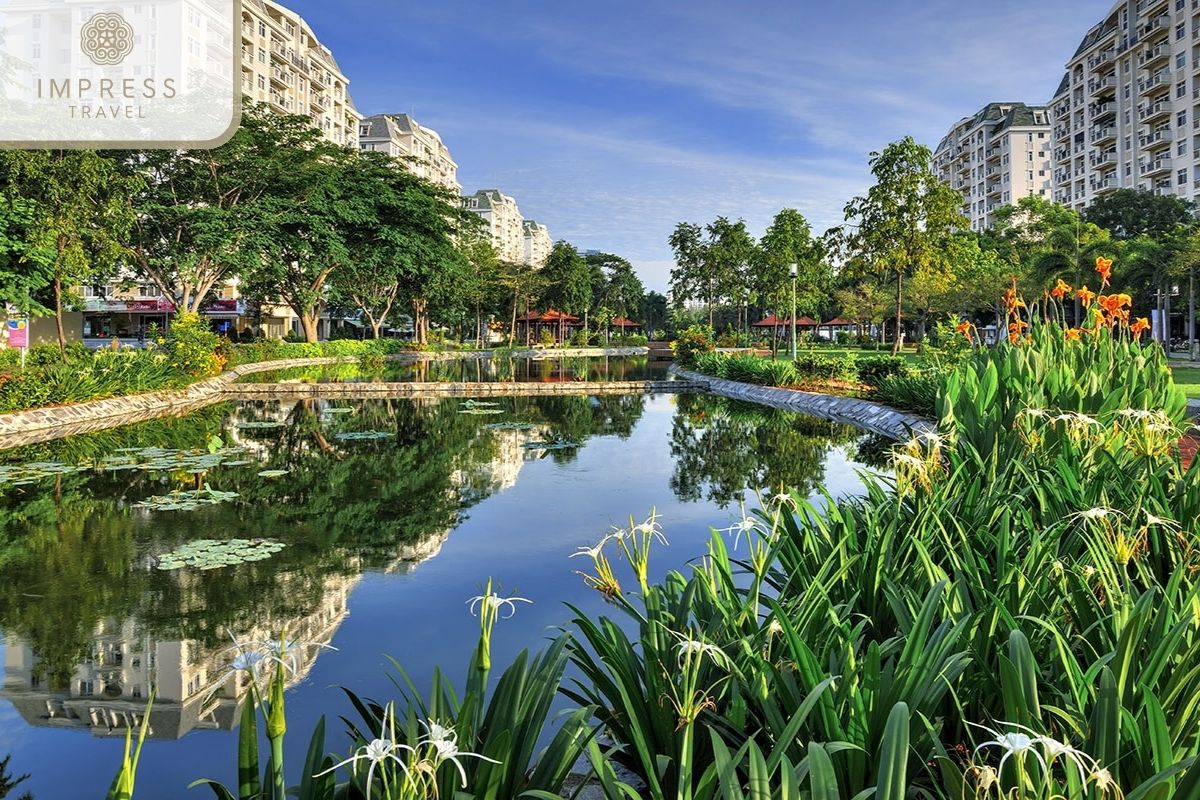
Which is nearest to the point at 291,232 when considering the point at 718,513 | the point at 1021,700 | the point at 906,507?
the point at 718,513

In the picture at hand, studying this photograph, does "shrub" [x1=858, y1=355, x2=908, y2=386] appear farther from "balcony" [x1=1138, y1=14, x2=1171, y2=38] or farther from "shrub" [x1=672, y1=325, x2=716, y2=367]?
"balcony" [x1=1138, y1=14, x2=1171, y2=38]

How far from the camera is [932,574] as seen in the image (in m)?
3.15

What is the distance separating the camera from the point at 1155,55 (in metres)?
50.2

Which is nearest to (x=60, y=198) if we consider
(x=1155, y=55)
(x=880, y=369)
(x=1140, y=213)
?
(x=880, y=369)

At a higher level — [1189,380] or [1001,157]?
[1001,157]

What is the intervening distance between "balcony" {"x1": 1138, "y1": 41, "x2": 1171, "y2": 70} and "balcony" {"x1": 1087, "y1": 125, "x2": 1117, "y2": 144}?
5.77 metres

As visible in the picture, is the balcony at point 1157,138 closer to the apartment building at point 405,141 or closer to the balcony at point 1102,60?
the balcony at point 1102,60

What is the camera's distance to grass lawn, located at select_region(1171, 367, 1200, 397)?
15384 millimetres

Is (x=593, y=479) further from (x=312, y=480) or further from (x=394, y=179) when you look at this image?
(x=394, y=179)

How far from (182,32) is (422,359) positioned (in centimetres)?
2410

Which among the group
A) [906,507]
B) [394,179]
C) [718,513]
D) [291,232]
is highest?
[394,179]

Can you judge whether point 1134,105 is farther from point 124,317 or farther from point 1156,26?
point 124,317

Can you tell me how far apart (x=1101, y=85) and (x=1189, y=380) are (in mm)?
48914

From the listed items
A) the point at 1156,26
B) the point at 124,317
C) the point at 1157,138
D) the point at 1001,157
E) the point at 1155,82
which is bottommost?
the point at 124,317
